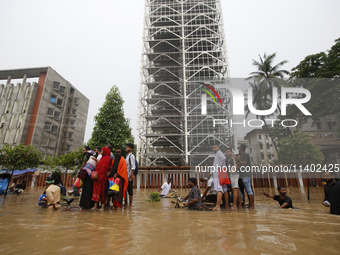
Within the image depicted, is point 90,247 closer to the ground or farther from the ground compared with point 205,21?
closer to the ground

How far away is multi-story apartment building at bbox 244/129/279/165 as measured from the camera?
6.50 meters

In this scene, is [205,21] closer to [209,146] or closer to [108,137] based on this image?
[209,146]

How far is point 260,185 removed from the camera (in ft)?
56.9

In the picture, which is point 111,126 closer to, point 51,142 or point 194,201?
point 194,201

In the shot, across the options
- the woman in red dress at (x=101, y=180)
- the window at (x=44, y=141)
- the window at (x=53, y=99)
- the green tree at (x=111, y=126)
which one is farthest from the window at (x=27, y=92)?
the woman in red dress at (x=101, y=180)

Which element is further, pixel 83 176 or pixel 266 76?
pixel 266 76

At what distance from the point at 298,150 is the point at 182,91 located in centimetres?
1813

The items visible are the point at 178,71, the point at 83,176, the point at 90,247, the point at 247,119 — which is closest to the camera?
the point at 90,247

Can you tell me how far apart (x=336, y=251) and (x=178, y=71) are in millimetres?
25333

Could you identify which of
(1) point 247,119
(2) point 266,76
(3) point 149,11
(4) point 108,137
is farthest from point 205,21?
(1) point 247,119

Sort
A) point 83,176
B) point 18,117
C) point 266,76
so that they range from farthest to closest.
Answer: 1. point 18,117
2. point 266,76
3. point 83,176

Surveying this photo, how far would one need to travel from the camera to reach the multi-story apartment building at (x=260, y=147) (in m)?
6.50

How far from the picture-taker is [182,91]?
2464 cm

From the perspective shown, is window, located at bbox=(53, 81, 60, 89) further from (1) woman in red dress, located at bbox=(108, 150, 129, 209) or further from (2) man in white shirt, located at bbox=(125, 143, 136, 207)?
(1) woman in red dress, located at bbox=(108, 150, 129, 209)
